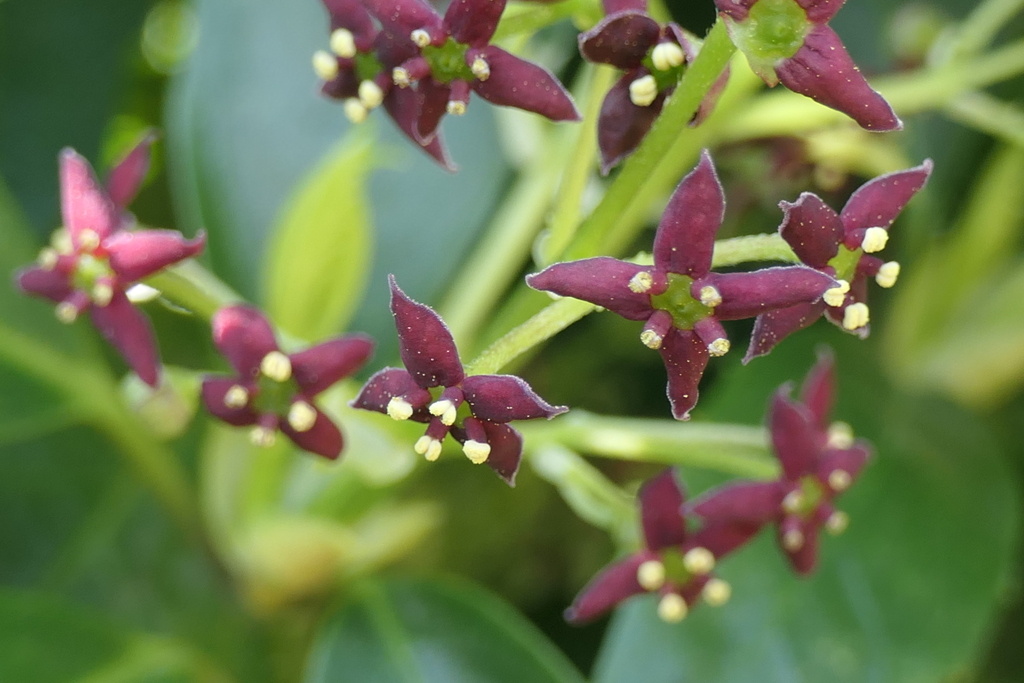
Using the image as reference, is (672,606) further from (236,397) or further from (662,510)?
(236,397)

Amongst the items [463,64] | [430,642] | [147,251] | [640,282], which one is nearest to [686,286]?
[640,282]

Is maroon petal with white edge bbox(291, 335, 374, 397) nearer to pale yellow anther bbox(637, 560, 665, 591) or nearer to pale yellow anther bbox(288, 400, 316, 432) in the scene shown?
pale yellow anther bbox(288, 400, 316, 432)

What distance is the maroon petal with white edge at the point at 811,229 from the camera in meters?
0.36

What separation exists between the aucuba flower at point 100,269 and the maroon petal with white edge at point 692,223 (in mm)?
205

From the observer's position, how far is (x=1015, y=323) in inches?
32.5

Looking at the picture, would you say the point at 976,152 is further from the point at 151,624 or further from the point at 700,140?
the point at 151,624

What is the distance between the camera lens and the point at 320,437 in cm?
45

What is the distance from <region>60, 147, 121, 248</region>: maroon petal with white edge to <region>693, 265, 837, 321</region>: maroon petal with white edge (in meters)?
0.28

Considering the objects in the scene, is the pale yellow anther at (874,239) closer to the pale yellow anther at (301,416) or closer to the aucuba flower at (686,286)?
the aucuba flower at (686,286)

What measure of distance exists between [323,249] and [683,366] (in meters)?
0.33

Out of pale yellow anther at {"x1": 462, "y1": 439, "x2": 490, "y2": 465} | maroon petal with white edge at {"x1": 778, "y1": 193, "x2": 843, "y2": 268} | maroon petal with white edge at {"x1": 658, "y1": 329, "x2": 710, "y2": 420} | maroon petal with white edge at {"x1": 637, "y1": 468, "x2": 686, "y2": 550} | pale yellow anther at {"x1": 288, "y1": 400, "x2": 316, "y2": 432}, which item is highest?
maroon petal with white edge at {"x1": 778, "y1": 193, "x2": 843, "y2": 268}

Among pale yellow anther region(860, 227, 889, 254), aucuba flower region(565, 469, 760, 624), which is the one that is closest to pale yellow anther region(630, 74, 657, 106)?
pale yellow anther region(860, 227, 889, 254)

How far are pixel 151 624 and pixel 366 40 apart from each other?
1.97 ft

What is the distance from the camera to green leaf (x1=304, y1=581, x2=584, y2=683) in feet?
2.13
